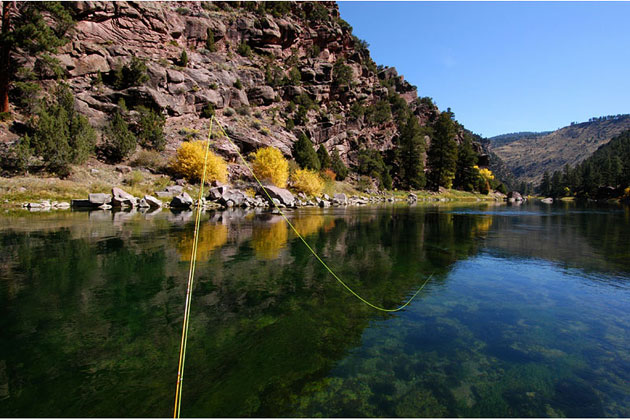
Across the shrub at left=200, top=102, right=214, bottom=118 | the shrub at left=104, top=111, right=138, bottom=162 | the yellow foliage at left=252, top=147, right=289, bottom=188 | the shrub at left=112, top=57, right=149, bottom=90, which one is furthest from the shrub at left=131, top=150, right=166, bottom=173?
the shrub at left=200, top=102, right=214, bottom=118

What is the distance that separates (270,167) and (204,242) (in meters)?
31.3

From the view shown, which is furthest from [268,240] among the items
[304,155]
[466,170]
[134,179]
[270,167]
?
[466,170]

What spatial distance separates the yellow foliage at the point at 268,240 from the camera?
12555 mm

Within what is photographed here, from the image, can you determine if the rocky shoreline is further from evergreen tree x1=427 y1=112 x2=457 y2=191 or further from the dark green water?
evergreen tree x1=427 y1=112 x2=457 y2=191

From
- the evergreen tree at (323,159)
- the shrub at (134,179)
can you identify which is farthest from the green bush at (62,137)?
the evergreen tree at (323,159)

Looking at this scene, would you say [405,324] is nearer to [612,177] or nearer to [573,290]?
[573,290]

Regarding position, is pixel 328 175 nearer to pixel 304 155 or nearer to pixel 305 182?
pixel 304 155

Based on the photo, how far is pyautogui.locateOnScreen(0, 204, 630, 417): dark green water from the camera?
3.93 m

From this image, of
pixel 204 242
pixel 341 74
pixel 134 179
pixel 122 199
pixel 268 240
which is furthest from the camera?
pixel 341 74

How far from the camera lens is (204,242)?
14.5 m

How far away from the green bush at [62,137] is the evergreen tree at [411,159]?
6629 centimetres

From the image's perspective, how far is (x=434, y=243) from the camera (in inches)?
627

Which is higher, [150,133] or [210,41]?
[210,41]

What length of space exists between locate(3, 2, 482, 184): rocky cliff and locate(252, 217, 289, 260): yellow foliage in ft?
101
